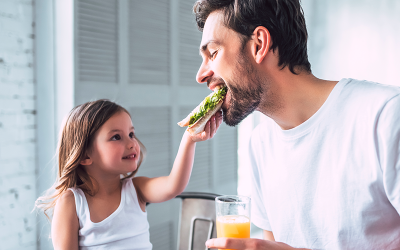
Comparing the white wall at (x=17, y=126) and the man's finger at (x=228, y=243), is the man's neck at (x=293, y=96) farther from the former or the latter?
the white wall at (x=17, y=126)

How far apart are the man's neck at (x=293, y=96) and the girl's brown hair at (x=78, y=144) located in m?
0.78

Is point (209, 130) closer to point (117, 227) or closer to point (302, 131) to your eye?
point (302, 131)

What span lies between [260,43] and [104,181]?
0.99m

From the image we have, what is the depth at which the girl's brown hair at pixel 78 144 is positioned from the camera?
1.59 metres

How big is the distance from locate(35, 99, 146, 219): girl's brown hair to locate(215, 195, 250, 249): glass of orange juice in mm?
760

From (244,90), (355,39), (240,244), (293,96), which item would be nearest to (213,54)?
(244,90)

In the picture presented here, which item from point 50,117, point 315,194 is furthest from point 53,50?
point 315,194

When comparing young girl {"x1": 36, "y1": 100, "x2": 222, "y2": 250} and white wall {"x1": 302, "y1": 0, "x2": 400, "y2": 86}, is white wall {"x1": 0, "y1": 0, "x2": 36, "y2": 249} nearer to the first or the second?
young girl {"x1": 36, "y1": 100, "x2": 222, "y2": 250}

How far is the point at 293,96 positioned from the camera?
1230 mm

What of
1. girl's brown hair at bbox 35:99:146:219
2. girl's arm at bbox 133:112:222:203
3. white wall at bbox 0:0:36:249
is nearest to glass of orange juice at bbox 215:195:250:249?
girl's arm at bbox 133:112:222:203

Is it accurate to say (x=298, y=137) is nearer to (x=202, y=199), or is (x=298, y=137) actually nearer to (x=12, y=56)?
(x=202, y=199)

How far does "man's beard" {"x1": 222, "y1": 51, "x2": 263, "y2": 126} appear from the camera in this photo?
1258 millimetres

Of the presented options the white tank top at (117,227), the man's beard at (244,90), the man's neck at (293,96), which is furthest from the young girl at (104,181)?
the man's neck at (293,96)

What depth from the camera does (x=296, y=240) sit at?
1.27 m
